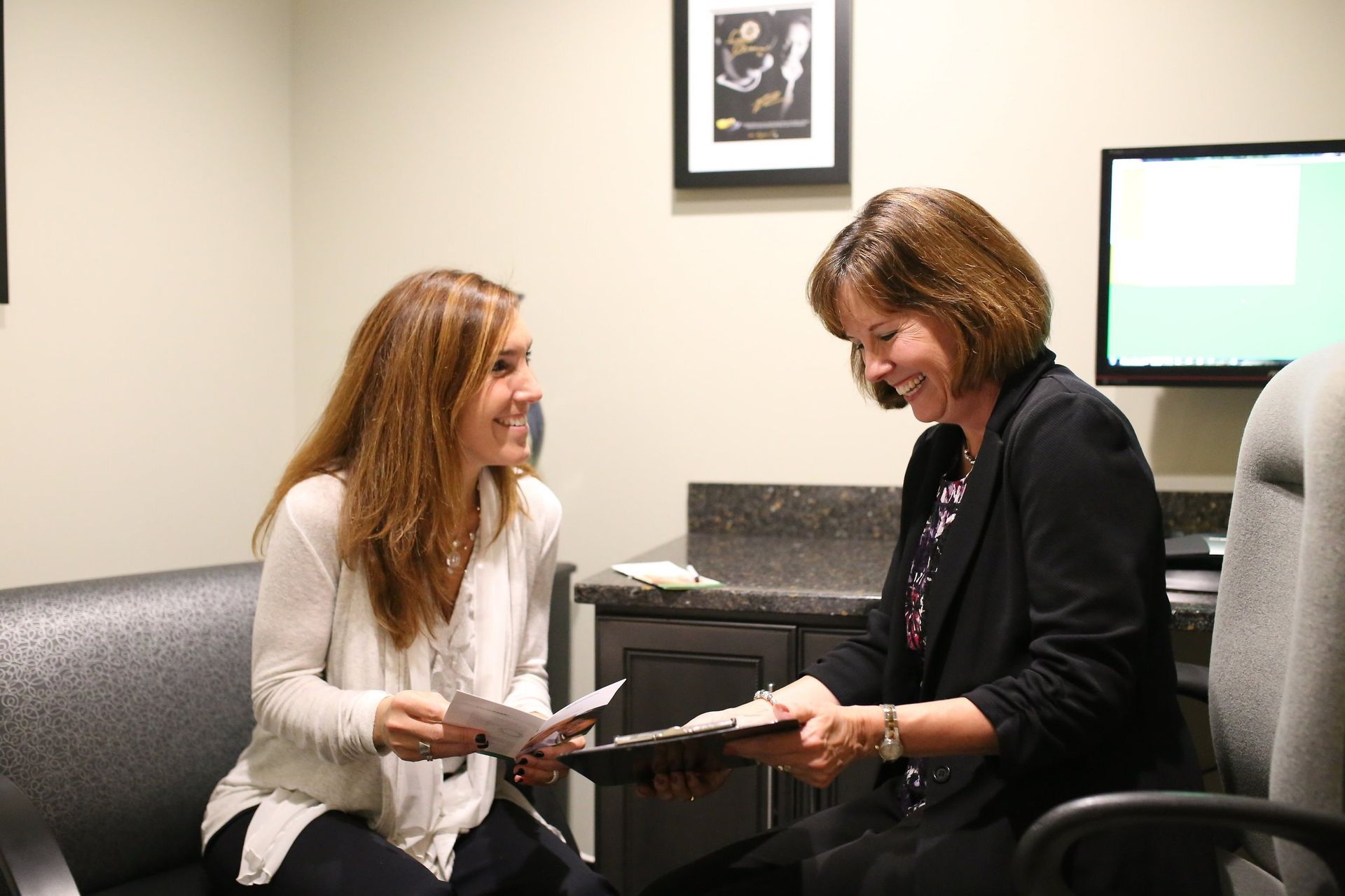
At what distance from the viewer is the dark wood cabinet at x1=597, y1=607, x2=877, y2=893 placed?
188 centimetres

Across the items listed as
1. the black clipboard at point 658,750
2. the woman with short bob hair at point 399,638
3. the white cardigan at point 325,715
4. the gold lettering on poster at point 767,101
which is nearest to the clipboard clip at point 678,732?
the black clipboard at point 658,750

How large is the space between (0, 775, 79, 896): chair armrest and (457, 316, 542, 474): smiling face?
730 millimetres

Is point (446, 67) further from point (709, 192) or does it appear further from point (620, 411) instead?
point (620, 411)

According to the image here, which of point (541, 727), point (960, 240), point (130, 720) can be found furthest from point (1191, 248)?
point (130, 720)

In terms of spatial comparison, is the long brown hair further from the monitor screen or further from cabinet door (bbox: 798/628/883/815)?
the monitor screen

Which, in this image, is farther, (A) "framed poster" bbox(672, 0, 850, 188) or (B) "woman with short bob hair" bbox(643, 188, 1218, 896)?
(A) "framed poster" bbox(672, 0, 850, 188)

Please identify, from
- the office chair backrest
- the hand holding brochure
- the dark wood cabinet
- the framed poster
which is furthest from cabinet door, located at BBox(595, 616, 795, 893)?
the framed poster

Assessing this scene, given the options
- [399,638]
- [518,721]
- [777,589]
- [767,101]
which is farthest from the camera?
[767,101]

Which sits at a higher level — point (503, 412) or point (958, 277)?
point (958, 277)

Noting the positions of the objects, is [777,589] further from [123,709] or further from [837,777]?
[123,709]

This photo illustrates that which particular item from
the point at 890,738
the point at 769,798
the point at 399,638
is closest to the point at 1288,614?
the point at 890,738

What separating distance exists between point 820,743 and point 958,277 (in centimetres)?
58

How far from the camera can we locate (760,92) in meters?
2.47

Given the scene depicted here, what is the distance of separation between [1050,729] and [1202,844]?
0.19m
